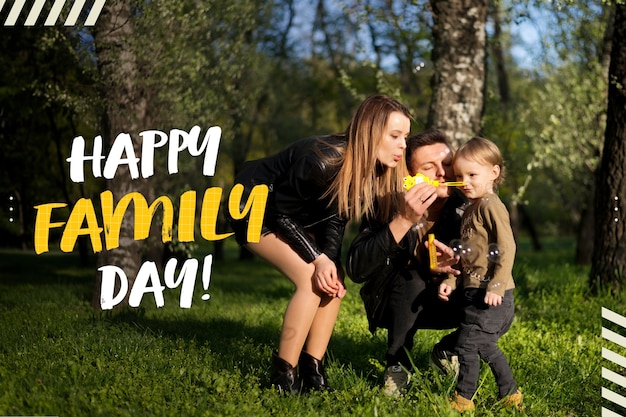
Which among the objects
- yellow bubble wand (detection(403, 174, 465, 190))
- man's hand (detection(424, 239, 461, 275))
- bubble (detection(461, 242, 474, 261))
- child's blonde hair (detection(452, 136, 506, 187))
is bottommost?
man's hand (detection(424, 239, 461, 275))

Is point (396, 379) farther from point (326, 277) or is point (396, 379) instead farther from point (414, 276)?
point (326, 277)

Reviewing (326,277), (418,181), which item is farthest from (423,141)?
(326,277)

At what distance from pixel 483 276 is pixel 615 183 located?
451 centimetres

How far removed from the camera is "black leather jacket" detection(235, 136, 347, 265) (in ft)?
15.5

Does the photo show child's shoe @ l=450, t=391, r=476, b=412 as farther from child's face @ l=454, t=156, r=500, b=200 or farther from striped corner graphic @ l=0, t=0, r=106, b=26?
striped corner graphic @ l=0, t=0, r=106, b=26

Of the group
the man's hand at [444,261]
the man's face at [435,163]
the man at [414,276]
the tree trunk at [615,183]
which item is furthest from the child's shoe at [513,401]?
the tree trunk at [615,183]

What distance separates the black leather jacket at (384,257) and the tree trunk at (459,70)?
352cm

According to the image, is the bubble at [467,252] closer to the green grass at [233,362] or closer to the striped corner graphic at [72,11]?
the green grass at [233,362]

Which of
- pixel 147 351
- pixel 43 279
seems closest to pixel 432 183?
pixel 147 351

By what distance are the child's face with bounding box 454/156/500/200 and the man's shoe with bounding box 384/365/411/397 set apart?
4.21 feet

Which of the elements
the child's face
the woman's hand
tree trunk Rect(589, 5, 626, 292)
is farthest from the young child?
tree trunk Rect(589, 5, 626, 292)

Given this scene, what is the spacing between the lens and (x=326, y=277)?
4742mm

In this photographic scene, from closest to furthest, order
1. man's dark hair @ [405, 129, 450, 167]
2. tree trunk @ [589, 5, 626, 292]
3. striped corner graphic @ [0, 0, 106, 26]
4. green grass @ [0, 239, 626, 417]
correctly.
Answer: green grass @ [0, 239, 626, 417]
man's dark hair @ [405, 129, 450, 167]
tree trunk @ [589, 5, 626, 292]
striped corner graphic @ [0, 0, 106, 26]

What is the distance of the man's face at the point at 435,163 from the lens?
5113 millimetres
